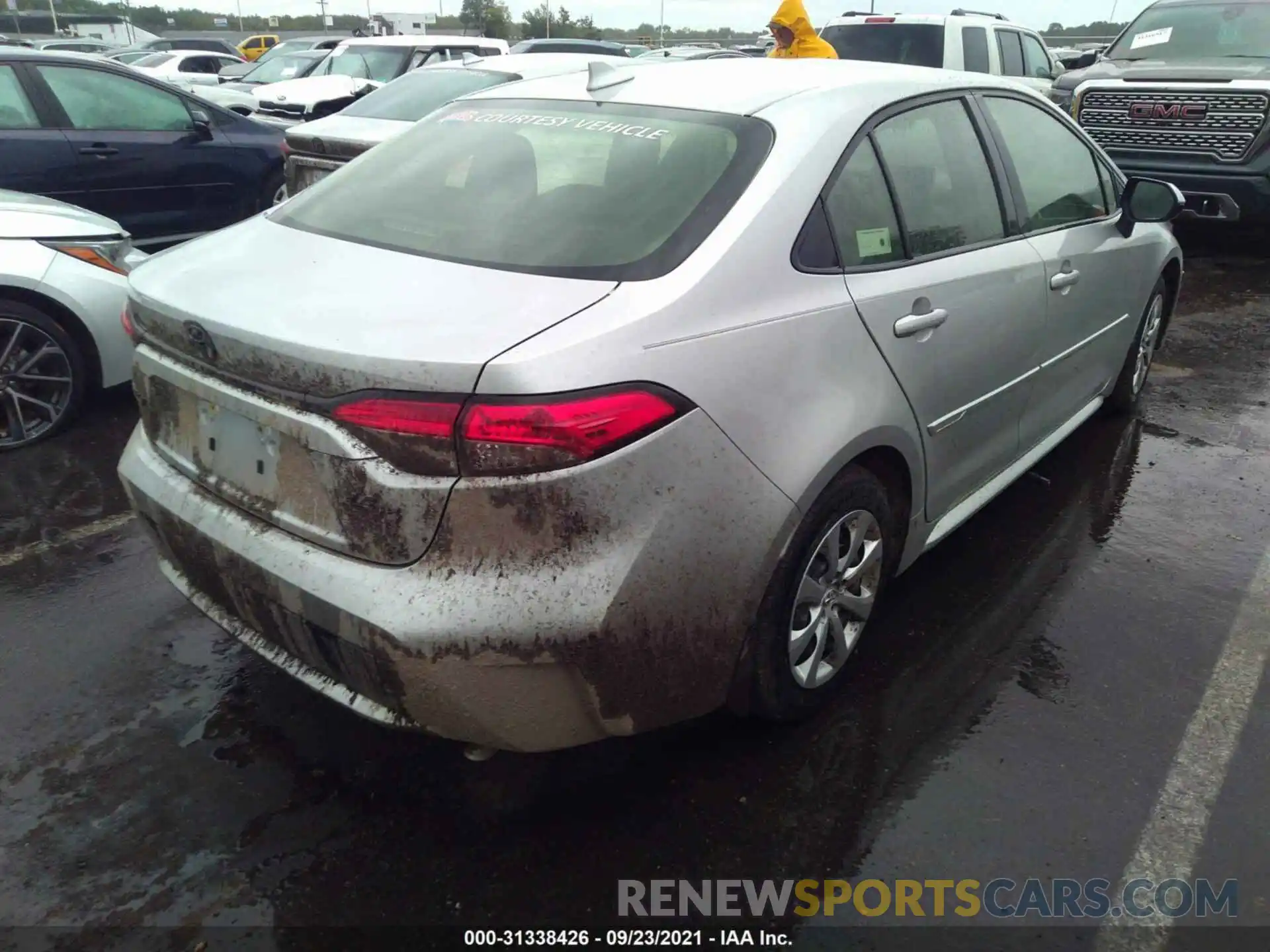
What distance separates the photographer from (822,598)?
2.62 m

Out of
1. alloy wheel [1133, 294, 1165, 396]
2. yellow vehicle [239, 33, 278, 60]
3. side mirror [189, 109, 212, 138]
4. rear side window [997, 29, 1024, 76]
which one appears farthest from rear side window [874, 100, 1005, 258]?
yellow vehicle [239, 33, 278, 60]

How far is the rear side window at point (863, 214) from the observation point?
2598 millimetres

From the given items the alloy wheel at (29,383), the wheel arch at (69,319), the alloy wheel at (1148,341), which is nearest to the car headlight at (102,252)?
the wheel arch at (69,319)

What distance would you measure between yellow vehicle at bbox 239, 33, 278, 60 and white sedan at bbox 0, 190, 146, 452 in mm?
34566

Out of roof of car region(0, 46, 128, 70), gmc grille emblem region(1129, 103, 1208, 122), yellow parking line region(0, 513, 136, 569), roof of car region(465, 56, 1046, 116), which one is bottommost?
yellow parking line region(0, 513, 136, 569)

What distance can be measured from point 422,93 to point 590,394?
6599 mm

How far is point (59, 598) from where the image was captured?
3.36m

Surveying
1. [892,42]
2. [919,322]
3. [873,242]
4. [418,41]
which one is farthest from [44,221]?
[892,42]

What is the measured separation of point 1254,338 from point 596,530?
21.1 ft

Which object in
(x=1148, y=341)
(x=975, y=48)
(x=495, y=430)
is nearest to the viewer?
(x=495, y=430)

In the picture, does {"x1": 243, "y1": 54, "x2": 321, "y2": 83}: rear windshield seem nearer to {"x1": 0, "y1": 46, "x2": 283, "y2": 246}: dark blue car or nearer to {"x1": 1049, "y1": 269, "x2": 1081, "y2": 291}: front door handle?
{"x1": 0, "y1": 46, "x2": 283, "y2": 246}: dark blue car

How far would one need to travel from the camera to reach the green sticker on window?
2660 mm

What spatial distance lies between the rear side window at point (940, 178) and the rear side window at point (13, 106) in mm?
5859

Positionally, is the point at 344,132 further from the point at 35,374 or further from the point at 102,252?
the point at 35,374
